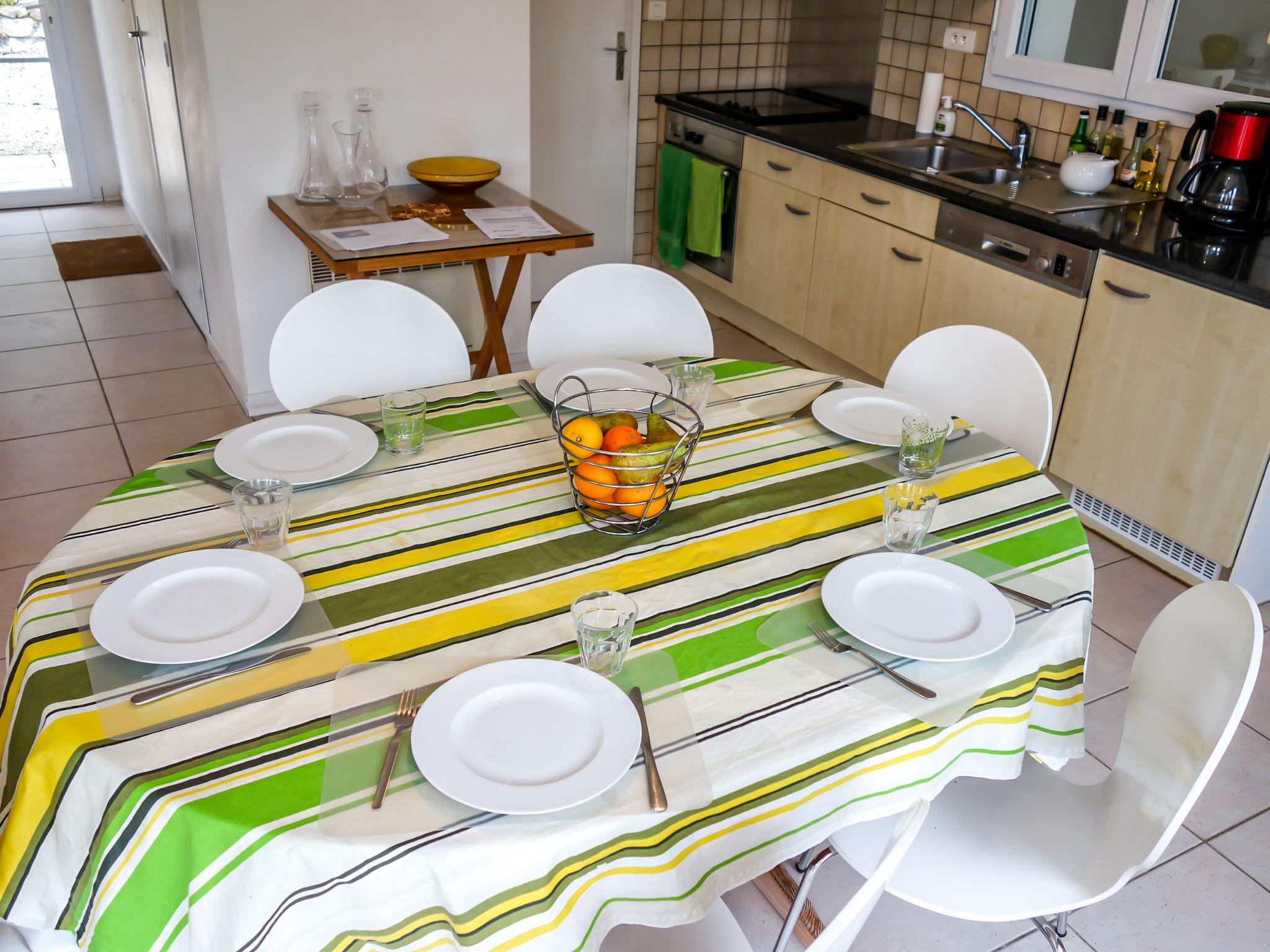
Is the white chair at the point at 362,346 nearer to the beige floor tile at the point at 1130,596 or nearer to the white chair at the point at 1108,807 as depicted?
the white chair at the point at 1108,807

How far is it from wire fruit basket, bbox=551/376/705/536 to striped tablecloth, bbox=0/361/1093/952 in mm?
35

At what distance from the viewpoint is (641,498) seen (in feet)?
4.91

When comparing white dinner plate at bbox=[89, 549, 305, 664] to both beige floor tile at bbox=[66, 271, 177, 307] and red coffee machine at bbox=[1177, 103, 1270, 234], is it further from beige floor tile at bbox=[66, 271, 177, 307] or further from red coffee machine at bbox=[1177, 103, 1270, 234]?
beige floor tile at bbox=[66, 271, 177, 307]

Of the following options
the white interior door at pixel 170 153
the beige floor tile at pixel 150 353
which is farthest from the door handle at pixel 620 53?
the beige floor tile at pixel 150 353

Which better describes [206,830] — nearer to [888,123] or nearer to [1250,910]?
[1250,910]

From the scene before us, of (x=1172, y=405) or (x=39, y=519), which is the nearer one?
(x=1172, y=405)

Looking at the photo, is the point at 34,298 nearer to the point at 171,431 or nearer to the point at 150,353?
the point at 150,353

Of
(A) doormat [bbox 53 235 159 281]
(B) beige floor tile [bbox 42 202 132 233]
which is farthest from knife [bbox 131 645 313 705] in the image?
(B) beige floor tile [bbox 42 202 132 233]

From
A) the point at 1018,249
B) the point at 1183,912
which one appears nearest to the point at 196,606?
the point at 1183,912

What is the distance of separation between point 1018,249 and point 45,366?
3333 millimetres

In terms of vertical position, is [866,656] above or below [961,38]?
below

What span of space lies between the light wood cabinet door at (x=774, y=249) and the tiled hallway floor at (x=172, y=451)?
0.80ft

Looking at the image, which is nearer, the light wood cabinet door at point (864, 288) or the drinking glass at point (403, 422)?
the drinking glass at point (403, 422)

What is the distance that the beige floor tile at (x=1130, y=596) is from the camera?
2633 mm
